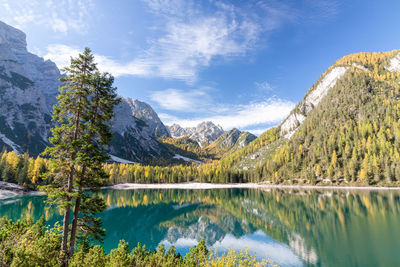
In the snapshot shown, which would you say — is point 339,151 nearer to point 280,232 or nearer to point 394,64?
point 394,64

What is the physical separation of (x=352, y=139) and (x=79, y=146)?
178490 millimetres

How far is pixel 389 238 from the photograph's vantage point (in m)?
29.9

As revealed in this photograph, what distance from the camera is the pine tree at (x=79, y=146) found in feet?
45.3

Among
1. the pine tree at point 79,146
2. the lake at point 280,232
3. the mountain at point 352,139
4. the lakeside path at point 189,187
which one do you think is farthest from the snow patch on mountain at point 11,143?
the pine tree at point 79,146

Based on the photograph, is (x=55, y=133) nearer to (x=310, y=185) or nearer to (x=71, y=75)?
(x=71, y=75)

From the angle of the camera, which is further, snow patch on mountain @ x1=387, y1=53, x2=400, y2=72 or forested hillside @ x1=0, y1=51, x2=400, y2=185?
snow patch on mountain @ x1=387, y1=53, x2=400, y2=72

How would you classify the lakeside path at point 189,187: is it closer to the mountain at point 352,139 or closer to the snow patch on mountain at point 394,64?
the mountain at point 352,139

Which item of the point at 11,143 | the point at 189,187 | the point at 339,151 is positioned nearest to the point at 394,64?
the point at 339,151

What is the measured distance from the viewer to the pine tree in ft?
45.3

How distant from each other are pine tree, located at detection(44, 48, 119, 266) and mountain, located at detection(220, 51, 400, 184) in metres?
137

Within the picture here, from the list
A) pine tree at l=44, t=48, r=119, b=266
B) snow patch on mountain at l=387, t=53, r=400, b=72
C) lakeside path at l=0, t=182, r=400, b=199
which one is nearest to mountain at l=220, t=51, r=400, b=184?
snow patch on mountain at l=387, t=53, r=400, b=72

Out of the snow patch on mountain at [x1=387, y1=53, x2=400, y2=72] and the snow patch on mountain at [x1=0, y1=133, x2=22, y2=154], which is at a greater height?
the snow patch on mountain at [x1=387, y1=53, x2=400, y2=72]

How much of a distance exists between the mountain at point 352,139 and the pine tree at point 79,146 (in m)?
137

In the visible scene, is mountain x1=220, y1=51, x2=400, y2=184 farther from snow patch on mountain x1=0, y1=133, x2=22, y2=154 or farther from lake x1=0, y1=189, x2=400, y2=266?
snow patch on mountain x1=0, y1=133, x2=22, y2=154
